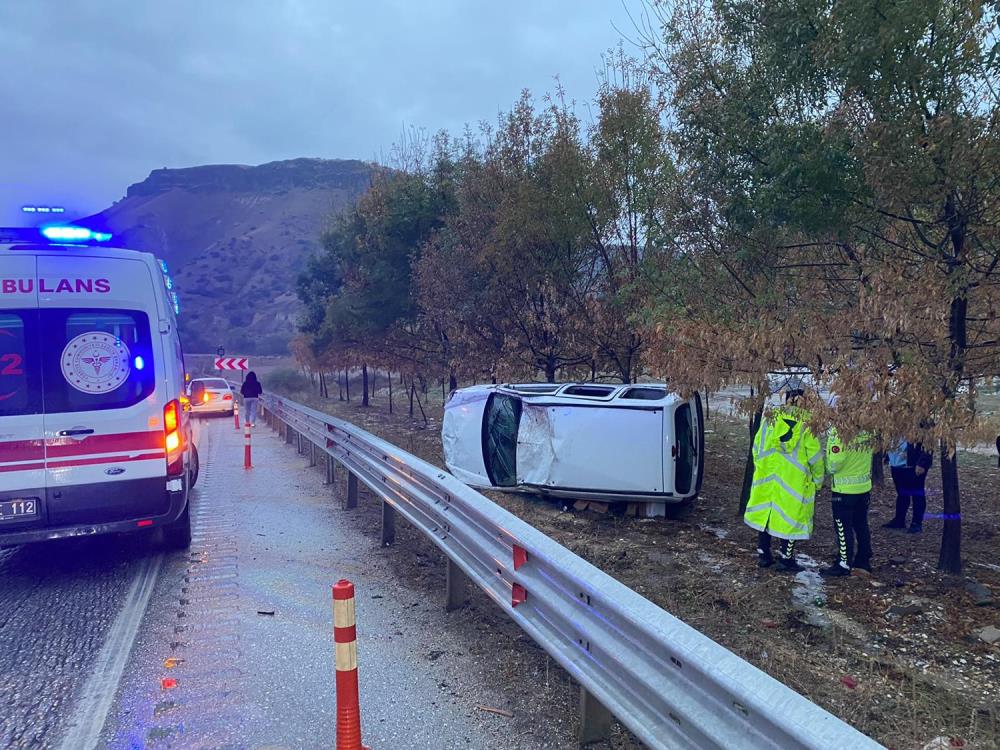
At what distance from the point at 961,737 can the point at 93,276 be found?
261 inches

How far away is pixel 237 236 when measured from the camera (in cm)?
12031

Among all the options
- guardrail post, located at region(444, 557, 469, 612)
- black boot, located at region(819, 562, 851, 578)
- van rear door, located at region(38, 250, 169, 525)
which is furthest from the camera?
black boot, located at region(819, 562, 851, 578)

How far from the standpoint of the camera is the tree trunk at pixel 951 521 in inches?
218

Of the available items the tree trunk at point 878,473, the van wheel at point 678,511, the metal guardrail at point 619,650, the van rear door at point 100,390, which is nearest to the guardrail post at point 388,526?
the metal guardrail at point 619,650

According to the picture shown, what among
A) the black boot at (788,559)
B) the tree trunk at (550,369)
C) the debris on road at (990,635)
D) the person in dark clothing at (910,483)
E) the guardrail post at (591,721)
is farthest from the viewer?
the tree trunk at (550,369)

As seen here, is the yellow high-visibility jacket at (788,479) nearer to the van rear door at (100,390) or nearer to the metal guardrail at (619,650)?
the metal guardrail at (619,650)

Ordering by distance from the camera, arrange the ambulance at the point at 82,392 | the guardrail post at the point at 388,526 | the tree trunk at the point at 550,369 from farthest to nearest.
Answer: the tree trunk at the point at 550,369, the guardrail post at the point at 388,526, the ambulance at the point at 82,392

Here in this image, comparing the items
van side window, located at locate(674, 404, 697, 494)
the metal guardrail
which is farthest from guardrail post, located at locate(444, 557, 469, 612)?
van side window, located at locate(674, 404, 697, 494)

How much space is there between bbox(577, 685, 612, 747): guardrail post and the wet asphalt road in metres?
0.15

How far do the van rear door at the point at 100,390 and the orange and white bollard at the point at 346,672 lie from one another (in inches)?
144

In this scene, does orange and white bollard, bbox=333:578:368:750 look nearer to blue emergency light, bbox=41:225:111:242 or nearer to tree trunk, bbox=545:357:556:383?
blue emergency light, bbox=41:225:111:242

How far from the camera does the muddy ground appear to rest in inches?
143

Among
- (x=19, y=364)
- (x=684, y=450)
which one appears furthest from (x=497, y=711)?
(x=684, y=450)

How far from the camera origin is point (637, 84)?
972cm
